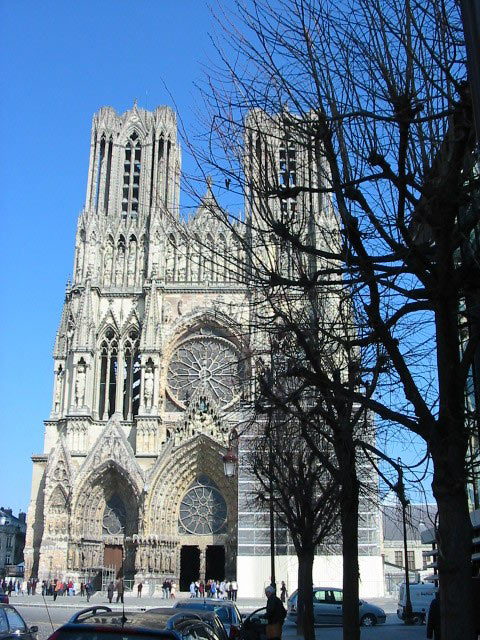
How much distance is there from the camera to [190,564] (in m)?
40.0

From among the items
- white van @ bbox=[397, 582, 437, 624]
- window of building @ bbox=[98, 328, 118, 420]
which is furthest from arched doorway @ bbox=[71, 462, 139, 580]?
white van @ bbox=[397, 582, 437, 624]

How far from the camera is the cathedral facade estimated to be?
37.3m

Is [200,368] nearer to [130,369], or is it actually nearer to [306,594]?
[130,369]

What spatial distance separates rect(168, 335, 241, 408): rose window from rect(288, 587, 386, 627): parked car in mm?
15418

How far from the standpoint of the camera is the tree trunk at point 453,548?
6727 mm

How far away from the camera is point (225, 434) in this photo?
125 feet

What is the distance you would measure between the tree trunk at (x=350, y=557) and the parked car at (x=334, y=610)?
13.5 meters

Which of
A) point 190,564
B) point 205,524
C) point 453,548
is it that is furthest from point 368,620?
point 453,548

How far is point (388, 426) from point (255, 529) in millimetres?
26385

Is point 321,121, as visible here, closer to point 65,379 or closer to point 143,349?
point 143,349

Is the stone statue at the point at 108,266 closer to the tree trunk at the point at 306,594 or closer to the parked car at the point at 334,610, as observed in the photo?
the parked car at the point at 334,610

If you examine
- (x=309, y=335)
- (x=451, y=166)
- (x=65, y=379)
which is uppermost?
(x=65, y=379)

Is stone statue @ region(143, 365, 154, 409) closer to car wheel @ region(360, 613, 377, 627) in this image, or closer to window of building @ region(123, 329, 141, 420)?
window of building @ region(123, 329, 141, 420)

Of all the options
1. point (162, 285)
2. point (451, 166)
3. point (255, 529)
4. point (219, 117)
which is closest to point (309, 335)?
point (219, 117)
